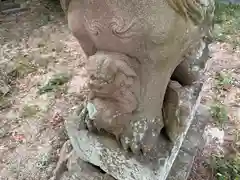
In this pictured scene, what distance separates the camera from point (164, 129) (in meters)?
1.42

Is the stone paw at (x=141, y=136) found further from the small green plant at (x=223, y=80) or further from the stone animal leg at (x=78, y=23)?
the small green plant at (x=223, y=80)

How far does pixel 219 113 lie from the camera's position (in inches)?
81.1

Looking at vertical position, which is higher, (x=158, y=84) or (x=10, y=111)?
(x=158, y=84)

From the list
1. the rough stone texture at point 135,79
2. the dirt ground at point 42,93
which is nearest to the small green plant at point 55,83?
the dirt ground at point 42,93

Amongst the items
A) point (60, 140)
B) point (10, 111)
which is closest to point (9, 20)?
point (10, 111)

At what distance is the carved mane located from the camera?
1.08m

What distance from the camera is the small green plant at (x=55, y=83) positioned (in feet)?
7.32

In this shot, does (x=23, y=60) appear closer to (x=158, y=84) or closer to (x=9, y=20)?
(x=9, y=20)

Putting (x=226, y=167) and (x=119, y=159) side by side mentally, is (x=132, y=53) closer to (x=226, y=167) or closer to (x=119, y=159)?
(x=119, y=159)

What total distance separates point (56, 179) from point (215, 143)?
0.83m

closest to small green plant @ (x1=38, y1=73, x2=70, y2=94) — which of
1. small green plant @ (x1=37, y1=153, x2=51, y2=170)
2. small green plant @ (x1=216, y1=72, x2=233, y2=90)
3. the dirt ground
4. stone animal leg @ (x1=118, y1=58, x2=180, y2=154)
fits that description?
the dirt ground

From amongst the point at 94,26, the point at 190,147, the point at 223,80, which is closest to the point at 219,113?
the point at 223,80

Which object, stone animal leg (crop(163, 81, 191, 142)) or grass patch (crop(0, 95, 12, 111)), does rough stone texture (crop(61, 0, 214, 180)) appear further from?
grass patch (crop(0, 95, 12, 111))

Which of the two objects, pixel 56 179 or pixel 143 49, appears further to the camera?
pixel 56 179
